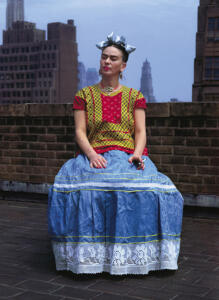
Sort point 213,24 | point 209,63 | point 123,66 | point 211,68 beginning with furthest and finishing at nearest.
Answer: point 213,24, point 209,63, point 211,68, point 123,66

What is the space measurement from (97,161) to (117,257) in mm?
872

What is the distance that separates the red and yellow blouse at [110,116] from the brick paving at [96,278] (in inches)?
47.9

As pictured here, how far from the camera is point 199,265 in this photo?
189 inches

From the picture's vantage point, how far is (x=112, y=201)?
14.3 ft

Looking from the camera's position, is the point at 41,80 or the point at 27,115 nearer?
the point at 27,115

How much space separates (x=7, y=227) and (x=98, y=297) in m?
2.93

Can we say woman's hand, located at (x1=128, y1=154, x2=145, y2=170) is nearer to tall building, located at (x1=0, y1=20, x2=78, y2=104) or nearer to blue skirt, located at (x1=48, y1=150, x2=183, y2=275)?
blue skirt, located at (x1=48, y1=150, x2=183, y2=275)

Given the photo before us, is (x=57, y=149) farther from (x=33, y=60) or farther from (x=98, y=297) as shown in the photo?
(x=33, y=60)

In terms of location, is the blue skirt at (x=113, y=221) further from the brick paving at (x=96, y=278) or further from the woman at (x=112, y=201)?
the brick paving at (x=96, y=278)

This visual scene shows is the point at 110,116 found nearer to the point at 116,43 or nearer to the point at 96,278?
the point at 116,43

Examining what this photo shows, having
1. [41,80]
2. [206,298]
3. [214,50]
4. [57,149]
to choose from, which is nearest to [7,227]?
[57,149]

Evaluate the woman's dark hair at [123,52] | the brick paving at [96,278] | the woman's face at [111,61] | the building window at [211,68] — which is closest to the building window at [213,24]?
the building window at [211,68]

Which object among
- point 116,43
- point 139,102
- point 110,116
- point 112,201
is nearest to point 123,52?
point 116,43

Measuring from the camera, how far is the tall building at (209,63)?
54688 millimetres
